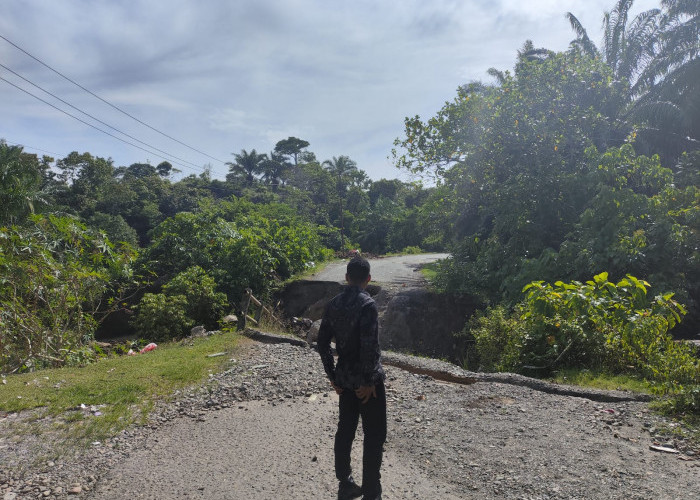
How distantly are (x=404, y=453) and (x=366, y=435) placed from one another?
0.94m

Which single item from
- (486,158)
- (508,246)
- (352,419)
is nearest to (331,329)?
(352,419)

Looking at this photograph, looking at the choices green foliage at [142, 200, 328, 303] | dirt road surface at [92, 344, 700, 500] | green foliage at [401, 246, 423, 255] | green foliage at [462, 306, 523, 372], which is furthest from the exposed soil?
green foliage at [401, 246, 423, 255]

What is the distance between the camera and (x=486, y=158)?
42.3ft

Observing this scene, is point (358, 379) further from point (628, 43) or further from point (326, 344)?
point (628, 43)

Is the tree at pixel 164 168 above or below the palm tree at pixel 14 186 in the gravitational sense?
above

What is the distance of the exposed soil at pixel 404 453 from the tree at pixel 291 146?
59.7 m

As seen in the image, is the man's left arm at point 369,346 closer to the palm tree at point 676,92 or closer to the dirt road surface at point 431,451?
the dirt road surface at point 431,451

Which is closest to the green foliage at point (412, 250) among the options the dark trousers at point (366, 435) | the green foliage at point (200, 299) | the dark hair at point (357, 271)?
the green foliage at point (200, 299)

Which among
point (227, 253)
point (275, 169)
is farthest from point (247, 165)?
point (227, 253)

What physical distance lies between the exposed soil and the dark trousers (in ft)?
0.83

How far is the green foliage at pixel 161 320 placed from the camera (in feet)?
35.9

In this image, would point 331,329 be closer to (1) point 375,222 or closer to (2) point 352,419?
(2) point 352,419

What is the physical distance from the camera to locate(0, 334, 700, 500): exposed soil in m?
3.33

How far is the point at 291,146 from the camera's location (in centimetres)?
6356
